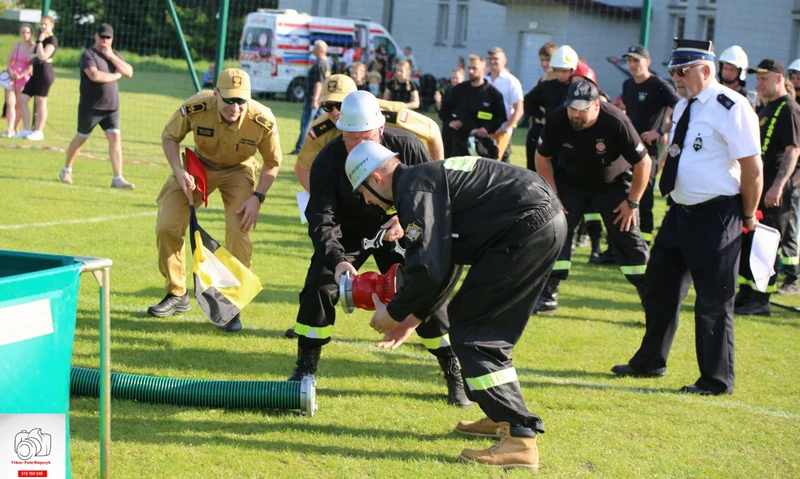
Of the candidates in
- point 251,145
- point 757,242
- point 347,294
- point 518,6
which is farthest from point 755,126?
point 518,6

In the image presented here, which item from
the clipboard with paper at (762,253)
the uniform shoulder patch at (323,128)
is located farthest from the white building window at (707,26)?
the uniform shoulder patch at (323,128)

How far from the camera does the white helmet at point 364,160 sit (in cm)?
406

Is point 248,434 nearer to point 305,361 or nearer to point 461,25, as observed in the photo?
point 305,361

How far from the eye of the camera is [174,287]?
705cm

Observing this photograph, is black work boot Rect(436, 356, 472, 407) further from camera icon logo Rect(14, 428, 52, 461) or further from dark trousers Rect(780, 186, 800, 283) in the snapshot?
dark trousers Rect(780, 186, 800, 283)

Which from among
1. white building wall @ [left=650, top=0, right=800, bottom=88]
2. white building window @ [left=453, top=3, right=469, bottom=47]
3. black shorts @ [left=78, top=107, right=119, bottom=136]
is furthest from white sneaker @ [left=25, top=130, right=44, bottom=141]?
white building wall @ [left=650, top=0, right=800, bottom=88]

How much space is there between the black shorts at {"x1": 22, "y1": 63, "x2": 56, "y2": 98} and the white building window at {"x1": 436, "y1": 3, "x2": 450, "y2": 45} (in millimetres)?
17340

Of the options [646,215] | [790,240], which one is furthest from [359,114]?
[790,240]

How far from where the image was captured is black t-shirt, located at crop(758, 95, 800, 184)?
8.18 metres

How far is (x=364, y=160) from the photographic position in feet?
13.4

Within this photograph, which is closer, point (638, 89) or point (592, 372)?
point (592, 372)

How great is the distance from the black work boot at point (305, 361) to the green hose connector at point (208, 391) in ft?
1.21

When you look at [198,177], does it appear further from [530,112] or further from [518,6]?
[518,6]

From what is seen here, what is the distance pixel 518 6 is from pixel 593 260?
23.1 metres
